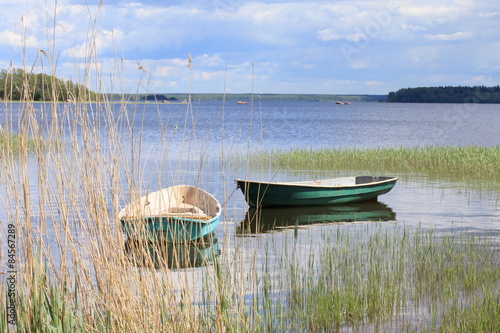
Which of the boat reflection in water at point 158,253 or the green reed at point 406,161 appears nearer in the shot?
the boat reflection in water at point 158,253

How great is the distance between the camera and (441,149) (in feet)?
76.4

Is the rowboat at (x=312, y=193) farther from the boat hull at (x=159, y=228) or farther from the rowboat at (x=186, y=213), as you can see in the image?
the boat hull at (x=159, y=228)

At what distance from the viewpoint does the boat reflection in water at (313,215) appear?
13366 mm

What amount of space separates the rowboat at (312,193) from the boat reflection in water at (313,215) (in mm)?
189

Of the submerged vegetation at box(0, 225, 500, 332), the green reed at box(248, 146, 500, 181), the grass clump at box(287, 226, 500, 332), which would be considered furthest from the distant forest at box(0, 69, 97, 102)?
the green reed at box(248, 146, 500, 181)

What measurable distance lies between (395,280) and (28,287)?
450 cm

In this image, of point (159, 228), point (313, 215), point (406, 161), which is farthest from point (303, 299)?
point (406, 161)

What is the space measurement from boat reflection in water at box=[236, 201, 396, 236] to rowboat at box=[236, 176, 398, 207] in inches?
7.4

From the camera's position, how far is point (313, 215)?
14469 mm

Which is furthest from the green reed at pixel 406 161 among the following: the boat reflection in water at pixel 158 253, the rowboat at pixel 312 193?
the boat reflection in water at pixel 158 253

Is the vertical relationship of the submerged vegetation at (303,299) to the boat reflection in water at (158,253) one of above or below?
below

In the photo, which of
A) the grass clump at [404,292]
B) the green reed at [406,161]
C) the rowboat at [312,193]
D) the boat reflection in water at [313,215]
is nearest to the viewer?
the grass clump at [404,292]

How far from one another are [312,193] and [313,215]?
746 millimetres

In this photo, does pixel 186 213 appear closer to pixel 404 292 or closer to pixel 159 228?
pixel 404 292
